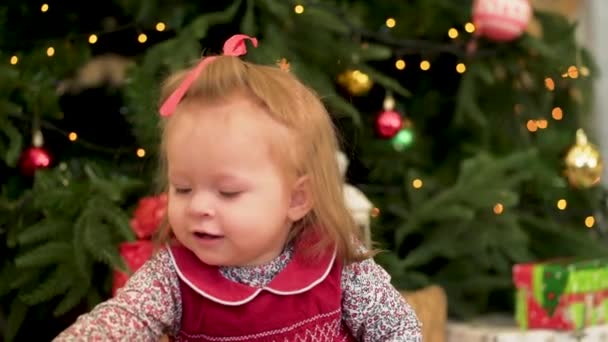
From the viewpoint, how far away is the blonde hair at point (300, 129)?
47.5 inches

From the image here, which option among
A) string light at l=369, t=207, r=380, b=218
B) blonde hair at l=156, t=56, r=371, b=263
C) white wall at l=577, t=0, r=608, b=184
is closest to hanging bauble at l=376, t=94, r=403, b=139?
string light at l=369, t=207, r=380, b=218

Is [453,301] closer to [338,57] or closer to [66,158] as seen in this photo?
[338,57]

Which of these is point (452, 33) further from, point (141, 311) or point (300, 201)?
point (141, 311)

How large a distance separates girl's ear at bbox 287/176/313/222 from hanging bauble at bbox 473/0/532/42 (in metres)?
1.17

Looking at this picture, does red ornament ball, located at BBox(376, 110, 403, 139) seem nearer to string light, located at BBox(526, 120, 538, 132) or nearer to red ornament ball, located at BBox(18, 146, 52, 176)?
string light, located at BBox(526, 120, 538, 132)

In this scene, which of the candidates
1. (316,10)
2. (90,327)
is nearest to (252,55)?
(316,10)

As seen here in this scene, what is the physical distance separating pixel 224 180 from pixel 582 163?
4.92 ft

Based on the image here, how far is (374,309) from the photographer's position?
1.33m

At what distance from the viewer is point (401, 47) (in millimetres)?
2375

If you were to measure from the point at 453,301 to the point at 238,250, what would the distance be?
1.24 metres

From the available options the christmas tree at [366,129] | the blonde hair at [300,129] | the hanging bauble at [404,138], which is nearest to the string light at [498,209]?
the christmas tree at [366,129]

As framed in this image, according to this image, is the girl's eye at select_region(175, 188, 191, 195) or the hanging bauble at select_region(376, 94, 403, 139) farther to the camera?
the hanging bauble at select_region(376, 94, 403, 139)

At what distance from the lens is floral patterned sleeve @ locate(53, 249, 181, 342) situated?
1.12 meters

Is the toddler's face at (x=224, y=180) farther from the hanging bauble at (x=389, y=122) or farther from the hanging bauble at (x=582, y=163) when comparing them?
the hanging bauble at (x=582, y=163)
